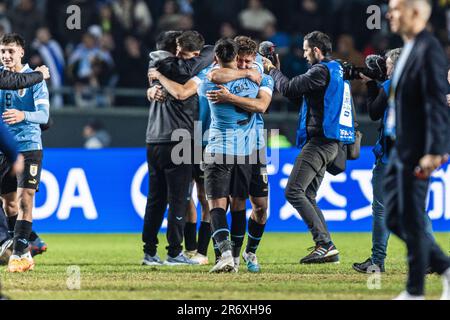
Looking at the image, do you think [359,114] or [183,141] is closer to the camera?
[183,141]

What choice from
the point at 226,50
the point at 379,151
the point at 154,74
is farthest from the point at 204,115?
the point at 379,151

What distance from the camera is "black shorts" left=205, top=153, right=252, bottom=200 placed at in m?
10.7

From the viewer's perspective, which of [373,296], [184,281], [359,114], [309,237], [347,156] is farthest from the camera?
[359,114]

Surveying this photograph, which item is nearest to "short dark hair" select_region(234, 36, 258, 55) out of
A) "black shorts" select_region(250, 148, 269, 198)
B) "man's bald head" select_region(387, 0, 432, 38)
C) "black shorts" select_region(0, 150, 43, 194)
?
"black shorts" select_region(250, 148, 269, 198)

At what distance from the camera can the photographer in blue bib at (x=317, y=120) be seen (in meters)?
11.6

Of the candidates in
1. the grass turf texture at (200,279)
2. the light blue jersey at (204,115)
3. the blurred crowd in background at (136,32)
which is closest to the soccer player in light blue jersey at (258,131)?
the grass turf texture at (200,279)

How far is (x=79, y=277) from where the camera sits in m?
10.6

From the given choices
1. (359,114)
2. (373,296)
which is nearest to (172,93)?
(373,296)

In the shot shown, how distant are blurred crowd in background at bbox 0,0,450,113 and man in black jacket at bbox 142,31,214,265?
8150 millimetres

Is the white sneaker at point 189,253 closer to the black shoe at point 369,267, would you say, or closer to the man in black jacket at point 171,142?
the man in black jacket at point 171,142

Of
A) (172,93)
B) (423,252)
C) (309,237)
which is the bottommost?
(309,237)

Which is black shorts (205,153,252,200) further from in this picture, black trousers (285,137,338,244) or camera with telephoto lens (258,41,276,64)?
camera with telephoto lens (258,41,276,64)

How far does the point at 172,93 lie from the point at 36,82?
1.47 metres
